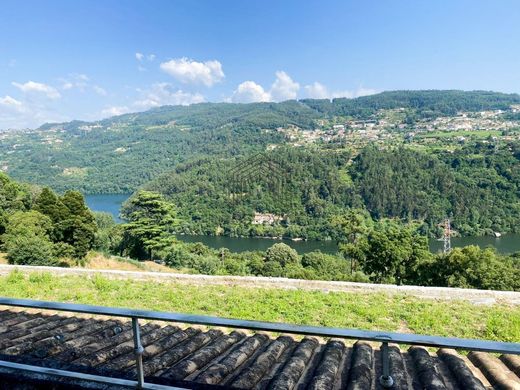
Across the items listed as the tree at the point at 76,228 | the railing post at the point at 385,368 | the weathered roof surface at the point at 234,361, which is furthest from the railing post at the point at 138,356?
the tree at the point at 76,228

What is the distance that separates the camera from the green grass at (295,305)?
6230mm

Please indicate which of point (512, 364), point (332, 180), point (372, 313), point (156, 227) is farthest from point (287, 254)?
point (332, 180)

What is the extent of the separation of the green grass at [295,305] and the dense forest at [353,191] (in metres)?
67.0

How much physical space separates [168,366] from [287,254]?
3950 centimetres

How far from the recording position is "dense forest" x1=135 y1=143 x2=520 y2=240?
79250mm

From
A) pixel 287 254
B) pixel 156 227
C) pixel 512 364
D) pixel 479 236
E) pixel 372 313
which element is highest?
pixel 512 364

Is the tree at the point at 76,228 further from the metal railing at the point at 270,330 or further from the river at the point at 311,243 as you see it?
the river at the point at 311,243

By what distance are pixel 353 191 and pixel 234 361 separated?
95.5 metres

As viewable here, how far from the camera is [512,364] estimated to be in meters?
2.91

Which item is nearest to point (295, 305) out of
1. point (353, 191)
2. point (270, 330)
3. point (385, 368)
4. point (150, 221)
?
point (385, 368)

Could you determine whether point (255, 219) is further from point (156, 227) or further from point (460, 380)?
point (460, 380)

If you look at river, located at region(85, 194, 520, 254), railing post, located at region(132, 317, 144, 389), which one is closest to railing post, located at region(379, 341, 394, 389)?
railing post, located at region(132, 317, 144, 389)

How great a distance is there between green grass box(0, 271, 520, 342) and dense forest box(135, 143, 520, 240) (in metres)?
67.0

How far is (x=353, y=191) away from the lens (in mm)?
95250
